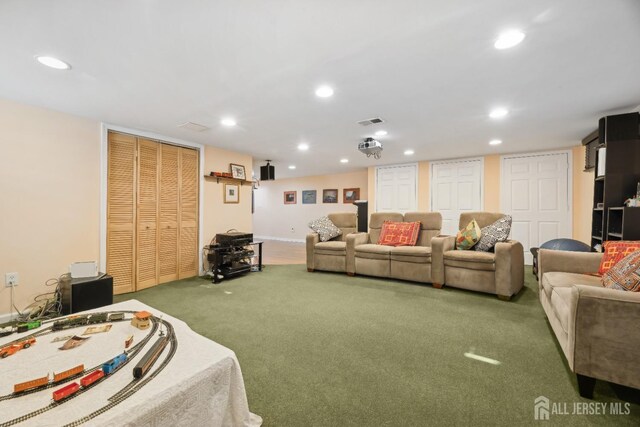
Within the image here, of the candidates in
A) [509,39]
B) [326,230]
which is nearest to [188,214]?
[326,230]

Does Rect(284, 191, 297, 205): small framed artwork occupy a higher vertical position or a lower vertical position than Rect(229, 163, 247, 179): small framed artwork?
lower

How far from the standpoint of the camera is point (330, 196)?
8438 mm

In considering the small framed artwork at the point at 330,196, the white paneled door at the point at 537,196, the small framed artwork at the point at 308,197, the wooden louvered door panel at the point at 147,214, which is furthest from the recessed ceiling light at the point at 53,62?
the small framed artwork at the point at 308,197

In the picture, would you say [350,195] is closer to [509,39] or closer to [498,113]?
[498,113]

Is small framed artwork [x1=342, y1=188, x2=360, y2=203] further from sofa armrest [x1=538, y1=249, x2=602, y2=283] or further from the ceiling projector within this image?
sofa armrest [x1=538, y1=249, x2=602, y2=283]

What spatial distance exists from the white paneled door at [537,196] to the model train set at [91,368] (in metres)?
6.03

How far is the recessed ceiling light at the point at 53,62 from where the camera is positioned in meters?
1.98

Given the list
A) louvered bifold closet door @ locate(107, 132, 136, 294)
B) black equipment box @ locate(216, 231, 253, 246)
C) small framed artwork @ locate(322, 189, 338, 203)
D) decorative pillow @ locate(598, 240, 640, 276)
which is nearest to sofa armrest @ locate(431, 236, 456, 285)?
decorative pillow @ locate(598, 240, 640, 276)

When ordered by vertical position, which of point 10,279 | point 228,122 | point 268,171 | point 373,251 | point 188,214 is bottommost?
point 10,279

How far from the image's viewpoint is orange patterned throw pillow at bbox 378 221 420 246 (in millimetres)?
4203

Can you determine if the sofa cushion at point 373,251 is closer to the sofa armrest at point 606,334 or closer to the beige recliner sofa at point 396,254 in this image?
the beige recliner sofa at point 396,254

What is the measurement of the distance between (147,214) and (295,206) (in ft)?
18.4

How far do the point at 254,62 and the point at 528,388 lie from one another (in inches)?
109

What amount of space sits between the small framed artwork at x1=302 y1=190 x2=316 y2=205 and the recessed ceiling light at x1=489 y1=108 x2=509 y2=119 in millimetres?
5966
